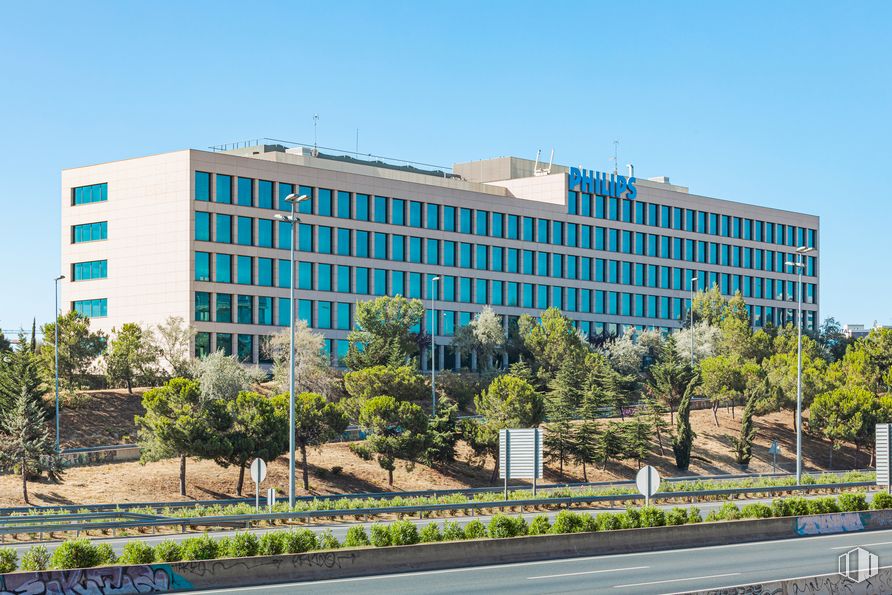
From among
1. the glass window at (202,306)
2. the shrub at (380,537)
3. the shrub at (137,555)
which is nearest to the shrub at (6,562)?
the shrub at (137,555)

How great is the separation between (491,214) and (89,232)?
35847 mm

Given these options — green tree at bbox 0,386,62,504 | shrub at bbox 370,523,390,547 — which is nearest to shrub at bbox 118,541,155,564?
shrub at bbox 370,523,390,547

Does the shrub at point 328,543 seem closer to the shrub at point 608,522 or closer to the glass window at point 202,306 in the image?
the shrub at point 608,522

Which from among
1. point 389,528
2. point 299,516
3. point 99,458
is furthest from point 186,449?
point 389,528

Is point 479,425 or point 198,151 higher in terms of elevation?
point 198,151

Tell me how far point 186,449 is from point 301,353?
947 inches

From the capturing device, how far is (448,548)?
87.7 feet

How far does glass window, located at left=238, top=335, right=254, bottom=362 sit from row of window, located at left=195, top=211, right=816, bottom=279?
720cm

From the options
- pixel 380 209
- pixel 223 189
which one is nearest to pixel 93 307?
pixel 223 189

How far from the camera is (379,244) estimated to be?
9938 centimetres

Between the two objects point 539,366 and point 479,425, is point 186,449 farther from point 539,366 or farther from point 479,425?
point 539,366

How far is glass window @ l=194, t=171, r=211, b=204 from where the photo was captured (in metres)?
86.8

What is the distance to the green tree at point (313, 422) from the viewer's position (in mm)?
63000

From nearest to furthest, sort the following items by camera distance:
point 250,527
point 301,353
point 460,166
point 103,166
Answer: point 250,527 → point 301,353 → point 103,166 → point 460,166
